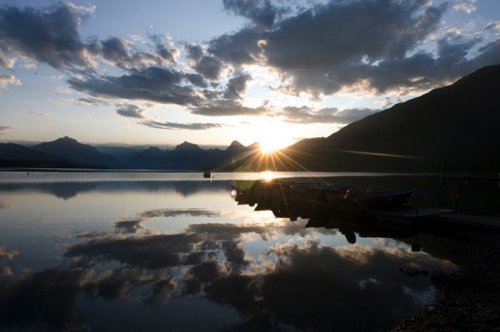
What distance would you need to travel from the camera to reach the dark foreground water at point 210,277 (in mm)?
11461

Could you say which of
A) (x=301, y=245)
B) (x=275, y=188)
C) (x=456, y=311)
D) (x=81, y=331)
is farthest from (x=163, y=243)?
(x=275, y=188)

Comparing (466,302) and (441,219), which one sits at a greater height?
(466,302)

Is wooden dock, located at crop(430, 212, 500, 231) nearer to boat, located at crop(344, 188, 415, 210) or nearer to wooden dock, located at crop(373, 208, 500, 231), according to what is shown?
wooden dock, located at crop(373, 208, 500, 231)

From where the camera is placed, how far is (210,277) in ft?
51.5

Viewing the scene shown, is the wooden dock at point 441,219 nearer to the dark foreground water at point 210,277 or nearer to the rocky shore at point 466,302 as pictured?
the dark foreground water at point 210,277

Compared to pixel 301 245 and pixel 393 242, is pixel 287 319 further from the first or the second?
pixel 393 242

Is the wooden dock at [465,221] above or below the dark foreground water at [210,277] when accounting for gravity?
above

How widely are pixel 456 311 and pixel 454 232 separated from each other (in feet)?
59.8

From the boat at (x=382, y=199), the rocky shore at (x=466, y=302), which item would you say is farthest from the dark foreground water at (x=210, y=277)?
the boat at (x=382, y=199)

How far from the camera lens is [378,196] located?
35375mm

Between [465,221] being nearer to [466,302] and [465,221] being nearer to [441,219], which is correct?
[441,219]

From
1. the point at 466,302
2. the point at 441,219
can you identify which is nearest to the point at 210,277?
the point at 466,302

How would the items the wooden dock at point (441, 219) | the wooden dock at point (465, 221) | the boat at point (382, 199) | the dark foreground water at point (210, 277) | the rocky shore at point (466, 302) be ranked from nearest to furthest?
the rocky shore at point (466, 302) < the dark foreground water at point (210, 277) < the wooden dock at point (465, 221) < the wooden dock at point (441, 219) < the boat at point (382, 199)

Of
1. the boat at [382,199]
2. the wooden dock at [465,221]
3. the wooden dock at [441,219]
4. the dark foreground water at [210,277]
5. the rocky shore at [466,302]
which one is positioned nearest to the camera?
the rocky shore at [466,302]
